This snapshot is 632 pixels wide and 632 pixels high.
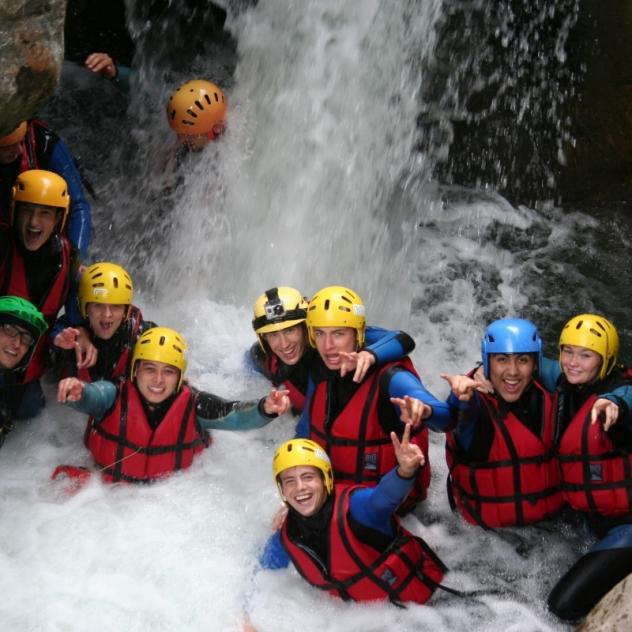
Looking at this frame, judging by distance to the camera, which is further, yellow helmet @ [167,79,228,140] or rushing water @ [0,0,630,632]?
yellow helmet @ [167,79,228,140]

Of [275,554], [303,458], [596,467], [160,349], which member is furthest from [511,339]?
[160,349]

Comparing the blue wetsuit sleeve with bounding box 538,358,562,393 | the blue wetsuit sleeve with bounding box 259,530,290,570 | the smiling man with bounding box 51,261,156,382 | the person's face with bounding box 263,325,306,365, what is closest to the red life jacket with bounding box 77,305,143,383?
the smiling man with bounding box 51,261,156,382

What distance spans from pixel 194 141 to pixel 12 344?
3340 millimetres

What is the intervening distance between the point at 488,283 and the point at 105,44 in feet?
16.4

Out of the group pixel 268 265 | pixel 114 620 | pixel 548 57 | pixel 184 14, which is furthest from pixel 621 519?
pixel 184 14

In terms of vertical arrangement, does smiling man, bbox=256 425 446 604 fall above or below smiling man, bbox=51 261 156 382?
below

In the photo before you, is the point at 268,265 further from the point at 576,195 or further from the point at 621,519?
the point at 621,519

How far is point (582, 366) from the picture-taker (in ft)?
16.6

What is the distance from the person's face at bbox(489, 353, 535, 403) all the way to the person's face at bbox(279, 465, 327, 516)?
1.23 meters

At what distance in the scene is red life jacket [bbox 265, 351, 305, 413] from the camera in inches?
235

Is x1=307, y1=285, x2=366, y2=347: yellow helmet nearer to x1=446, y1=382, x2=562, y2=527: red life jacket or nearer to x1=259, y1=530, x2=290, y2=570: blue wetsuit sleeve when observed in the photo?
→ x1=446, y1=382, x2=562, y2=527: red life jacket

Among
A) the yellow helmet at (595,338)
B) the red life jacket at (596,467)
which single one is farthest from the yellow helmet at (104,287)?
the red life jacket at (596,467)

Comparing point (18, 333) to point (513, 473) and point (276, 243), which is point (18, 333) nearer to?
point (513, 473)

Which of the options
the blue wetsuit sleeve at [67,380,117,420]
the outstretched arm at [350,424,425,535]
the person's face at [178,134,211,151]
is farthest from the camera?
the person's face at [178,134,211,151]
